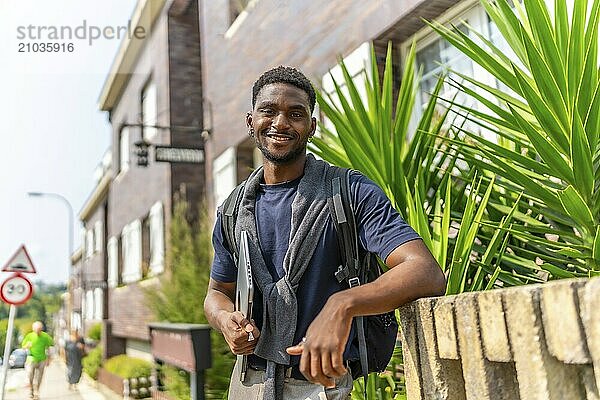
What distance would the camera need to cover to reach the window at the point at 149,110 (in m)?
13.6

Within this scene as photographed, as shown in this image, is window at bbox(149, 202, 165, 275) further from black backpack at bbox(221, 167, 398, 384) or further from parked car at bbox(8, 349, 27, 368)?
black backpack at bbox(221, 167, 398, 384)

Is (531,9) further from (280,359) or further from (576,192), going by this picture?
(280,359)

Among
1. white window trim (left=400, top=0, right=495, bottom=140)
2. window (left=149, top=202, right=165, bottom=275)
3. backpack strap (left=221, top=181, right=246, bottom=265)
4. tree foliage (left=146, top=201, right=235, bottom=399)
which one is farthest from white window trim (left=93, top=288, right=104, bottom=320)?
backpack strap (left=221, top=181, right=246, bottom=265)

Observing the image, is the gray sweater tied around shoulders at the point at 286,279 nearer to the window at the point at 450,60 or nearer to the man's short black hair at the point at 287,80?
the man's short black hair at the point at 287,80

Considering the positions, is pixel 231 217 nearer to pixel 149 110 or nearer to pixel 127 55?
pixel 149 110

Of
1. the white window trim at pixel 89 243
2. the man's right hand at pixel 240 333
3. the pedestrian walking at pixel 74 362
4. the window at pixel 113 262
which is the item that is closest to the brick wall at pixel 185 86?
the pedestrian walking at pixel 74 362

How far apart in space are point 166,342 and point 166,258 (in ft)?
9.62

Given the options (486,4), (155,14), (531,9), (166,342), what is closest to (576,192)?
(531,9)

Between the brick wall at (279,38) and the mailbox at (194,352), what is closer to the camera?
the brick wall at (279,38)

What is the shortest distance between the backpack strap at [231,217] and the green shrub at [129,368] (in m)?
11.4

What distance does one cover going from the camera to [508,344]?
1116 millimetres

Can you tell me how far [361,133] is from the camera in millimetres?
3180

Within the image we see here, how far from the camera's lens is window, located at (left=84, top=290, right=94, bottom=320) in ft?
81.0

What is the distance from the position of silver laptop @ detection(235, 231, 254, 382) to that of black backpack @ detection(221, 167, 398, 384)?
0.77 ft
